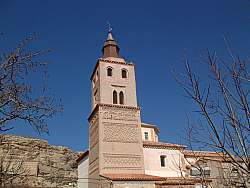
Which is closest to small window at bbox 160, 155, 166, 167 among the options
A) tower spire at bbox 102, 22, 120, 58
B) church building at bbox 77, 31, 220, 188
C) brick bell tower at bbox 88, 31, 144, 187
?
church building at bbox 77, 31, 220, 188

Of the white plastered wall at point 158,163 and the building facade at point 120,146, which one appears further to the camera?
the white plastered wall at point 158,163

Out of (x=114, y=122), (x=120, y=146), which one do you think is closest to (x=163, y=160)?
(x=120, y=146)

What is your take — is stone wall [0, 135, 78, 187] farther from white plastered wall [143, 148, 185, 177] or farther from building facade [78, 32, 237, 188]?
white plastered wall [143, 148, 185, 177]

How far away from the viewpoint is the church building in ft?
66.0

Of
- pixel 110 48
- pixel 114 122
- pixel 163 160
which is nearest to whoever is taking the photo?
pixel 114 122

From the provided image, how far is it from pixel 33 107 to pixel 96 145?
16989 mm

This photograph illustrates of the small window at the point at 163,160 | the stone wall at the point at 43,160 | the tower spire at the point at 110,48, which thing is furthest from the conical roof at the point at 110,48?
the stone wall at the point at 43,160

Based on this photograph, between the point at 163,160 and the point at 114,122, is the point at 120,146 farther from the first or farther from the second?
the point at 163,160

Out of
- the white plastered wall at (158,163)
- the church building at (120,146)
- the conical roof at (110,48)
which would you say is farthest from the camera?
the conical roof at (110,48)

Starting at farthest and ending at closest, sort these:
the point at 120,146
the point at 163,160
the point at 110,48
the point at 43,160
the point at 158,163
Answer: the point at 43,160
the point at 110,48
the point at 163,160
the point at 158,163
the point at 120,146

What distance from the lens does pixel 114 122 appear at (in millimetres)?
22219

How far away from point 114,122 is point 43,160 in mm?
11299

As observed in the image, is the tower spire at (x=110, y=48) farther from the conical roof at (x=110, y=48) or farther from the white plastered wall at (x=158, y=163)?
the white plastered wall at (x=158, y=163)

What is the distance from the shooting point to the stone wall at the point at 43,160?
27.4 meters
